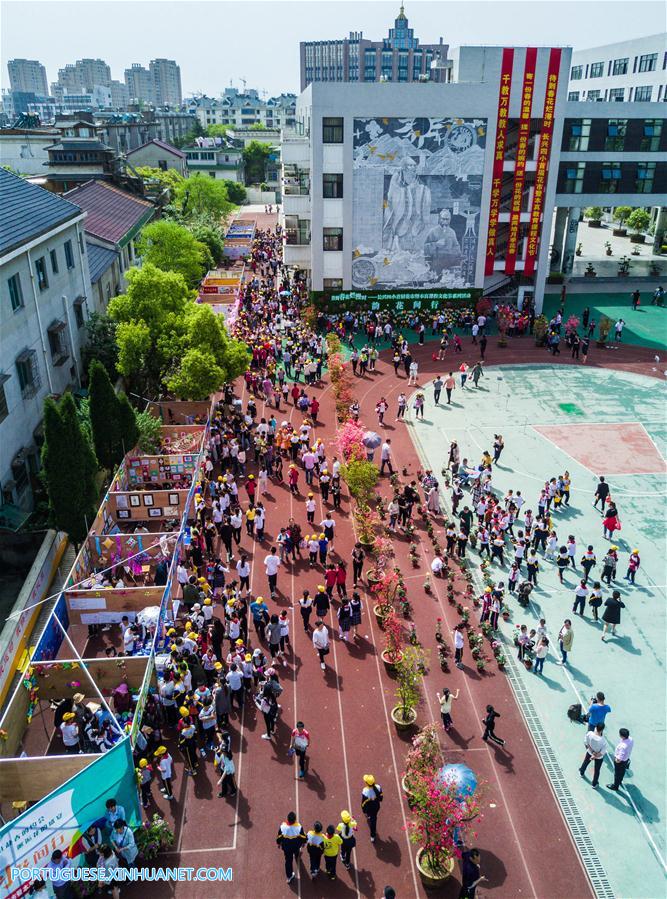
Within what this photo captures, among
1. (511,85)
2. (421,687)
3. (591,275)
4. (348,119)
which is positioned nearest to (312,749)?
(421,687)

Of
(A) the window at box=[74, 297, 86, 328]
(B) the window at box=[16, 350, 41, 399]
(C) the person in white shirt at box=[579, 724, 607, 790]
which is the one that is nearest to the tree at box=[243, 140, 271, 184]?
(A) the window at box=[74, 297, 86, 328]

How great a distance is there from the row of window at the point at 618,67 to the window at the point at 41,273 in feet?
205

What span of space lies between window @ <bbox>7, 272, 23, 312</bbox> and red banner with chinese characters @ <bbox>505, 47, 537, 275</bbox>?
32.5m

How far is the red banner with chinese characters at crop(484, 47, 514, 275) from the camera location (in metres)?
42.7

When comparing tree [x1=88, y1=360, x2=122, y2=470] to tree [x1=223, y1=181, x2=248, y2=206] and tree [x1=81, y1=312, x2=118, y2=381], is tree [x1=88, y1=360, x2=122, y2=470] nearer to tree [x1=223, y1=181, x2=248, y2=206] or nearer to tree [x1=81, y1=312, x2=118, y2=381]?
tree [x1=81, y1=312, x2=118, y2=381]

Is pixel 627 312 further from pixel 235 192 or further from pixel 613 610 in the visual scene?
pixel 235 192

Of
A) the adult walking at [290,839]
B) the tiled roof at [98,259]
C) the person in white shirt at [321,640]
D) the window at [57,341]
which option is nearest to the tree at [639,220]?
the tiled roof at [98,259]

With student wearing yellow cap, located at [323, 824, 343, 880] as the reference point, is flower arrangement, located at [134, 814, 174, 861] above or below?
below

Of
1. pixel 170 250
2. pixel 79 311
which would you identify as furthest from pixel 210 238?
pixel 79 311

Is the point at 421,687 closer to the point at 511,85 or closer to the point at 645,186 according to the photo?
the point at 511,85

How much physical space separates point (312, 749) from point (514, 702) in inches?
198

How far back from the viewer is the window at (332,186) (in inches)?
1745

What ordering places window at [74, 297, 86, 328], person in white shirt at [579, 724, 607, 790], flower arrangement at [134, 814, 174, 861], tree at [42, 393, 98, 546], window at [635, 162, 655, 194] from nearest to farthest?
flower arrangement at [134, 814, 174, 861]
person in white shirt at [579, 724, 607, 790]
tree at [42, 393, 98, 546]
window at [74, 297, 86, 328]
window at [635, 162, 655, 194]

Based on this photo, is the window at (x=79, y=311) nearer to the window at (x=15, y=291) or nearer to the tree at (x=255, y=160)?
the window at (x=15, y=291)
